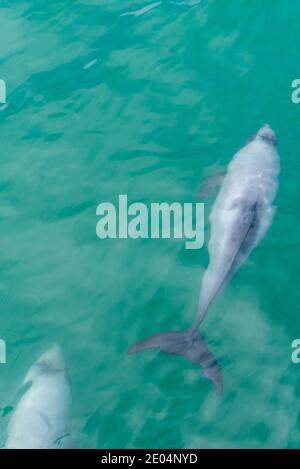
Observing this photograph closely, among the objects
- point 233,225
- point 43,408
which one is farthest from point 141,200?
point 43,408

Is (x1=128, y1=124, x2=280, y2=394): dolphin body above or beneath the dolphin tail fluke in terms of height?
above

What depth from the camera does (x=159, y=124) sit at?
996 centimetres

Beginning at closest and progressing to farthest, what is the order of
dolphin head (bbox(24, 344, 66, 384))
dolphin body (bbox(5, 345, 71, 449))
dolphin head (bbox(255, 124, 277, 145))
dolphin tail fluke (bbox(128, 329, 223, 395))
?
dolphin body (bbox(5, 345, 71, 449)), dolphin tail fluke (bbox(128, 329, 223, 395)), dolphin head (bbox(24, 344, 66, 384)), dolphin head (bbox(255, 124, 277, 145))

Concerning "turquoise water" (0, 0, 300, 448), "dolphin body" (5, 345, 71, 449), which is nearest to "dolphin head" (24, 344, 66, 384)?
"dolphin body" (5, 345, 71, 449)

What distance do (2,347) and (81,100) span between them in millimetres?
4730

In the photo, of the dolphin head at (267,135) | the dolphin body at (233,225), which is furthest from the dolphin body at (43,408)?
the dolphin head at (267,135)

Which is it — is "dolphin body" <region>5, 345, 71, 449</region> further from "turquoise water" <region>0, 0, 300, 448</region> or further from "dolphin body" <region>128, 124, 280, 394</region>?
"dolphin body" <region>128, 124, 280, 394</region>

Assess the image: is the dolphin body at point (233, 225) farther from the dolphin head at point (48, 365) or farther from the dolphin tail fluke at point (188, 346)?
the dolphin head at point (48, 365)

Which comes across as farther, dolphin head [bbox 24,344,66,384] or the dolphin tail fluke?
dolphin head [bbox 24,344,66,384]

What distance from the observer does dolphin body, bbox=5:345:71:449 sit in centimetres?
724

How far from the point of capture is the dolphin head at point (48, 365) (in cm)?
796

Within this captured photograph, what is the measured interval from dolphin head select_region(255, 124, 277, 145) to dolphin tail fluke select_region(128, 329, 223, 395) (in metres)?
3.70

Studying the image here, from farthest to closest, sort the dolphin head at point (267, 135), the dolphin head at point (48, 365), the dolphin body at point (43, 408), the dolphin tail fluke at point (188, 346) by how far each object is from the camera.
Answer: the dolphin head at point (267, 135), the dolphin head at point (48, 365), the dolphin tail fluke at point (188, 346), the dolphin body at point (43, 408)

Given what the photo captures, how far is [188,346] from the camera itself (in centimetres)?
772
